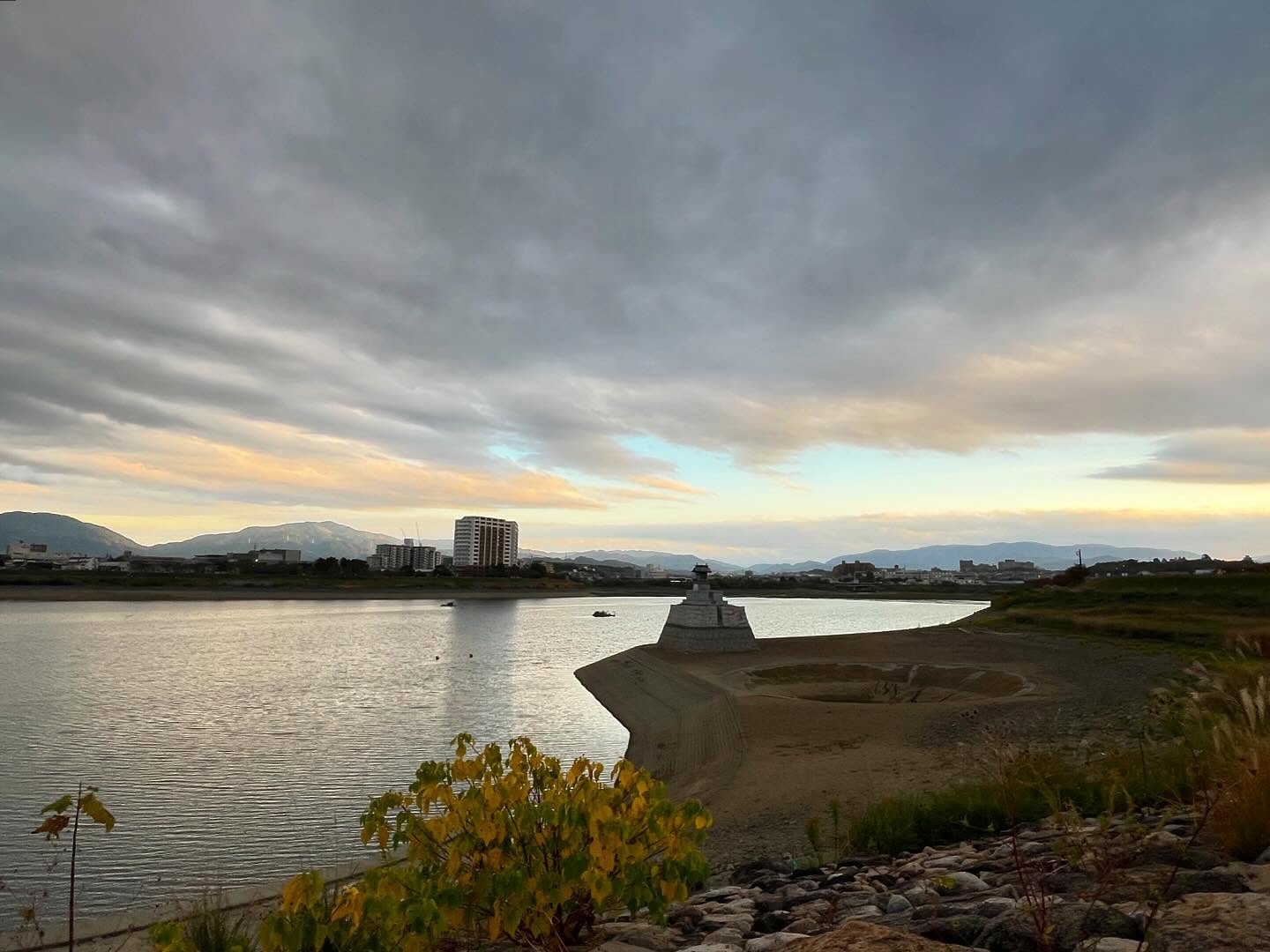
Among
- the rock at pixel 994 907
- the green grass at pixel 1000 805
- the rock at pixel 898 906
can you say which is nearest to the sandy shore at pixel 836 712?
the green grass at pixel 1000 805

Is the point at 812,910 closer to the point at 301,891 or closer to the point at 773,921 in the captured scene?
the point at 773,921

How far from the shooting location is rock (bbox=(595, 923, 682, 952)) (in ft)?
16.2

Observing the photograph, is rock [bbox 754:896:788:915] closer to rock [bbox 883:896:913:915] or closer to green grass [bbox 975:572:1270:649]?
rock [bbox 883:896:913:915]

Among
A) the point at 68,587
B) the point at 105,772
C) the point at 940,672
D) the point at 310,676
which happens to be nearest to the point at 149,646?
the point at 310,676

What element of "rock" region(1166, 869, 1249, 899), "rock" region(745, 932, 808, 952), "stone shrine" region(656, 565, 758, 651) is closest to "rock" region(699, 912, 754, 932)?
"rock" region(745, 932, 808, 952)

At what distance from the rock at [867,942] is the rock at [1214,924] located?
93cm

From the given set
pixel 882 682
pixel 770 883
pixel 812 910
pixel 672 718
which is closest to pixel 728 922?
pixel 812 910

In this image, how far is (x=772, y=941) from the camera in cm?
447

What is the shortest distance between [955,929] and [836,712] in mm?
17457

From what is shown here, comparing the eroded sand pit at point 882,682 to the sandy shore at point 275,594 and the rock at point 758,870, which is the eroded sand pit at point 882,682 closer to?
the rock at point 758,870

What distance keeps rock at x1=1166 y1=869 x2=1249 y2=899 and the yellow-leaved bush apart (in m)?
2.61

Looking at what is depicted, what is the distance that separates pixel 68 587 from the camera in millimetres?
108000

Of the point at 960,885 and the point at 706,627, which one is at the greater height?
the point at 960,885

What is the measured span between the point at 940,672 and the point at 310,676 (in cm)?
2485
